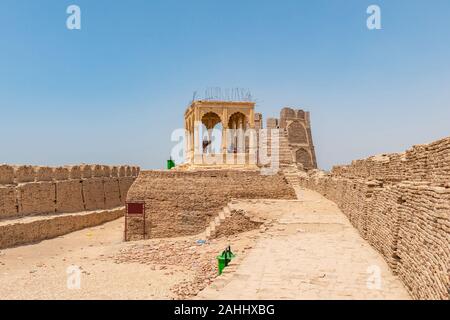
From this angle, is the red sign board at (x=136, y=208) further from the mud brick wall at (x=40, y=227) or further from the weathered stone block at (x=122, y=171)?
the weathered stone block at (x=122, y=171)

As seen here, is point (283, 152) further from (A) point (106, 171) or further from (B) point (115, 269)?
(B) point (115, 269)

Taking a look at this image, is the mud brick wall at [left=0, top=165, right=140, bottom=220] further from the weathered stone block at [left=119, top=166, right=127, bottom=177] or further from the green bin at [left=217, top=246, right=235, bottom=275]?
the green bin at [left=217, top=246, right=235, bottom=275]

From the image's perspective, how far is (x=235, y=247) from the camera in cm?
1335

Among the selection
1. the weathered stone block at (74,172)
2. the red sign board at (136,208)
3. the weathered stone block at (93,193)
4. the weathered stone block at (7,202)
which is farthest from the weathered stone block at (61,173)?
the red sign board at (136,208)

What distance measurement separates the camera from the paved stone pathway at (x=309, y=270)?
6.81m

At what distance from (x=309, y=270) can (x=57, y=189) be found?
72.4 ft

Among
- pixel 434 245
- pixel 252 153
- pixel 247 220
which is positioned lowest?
pixel 247 220

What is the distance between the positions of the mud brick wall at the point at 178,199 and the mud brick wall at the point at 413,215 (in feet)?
21.1

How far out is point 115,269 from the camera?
1405 centimetres

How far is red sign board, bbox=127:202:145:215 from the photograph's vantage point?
18.7 metres

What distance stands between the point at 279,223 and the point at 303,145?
47763mm
